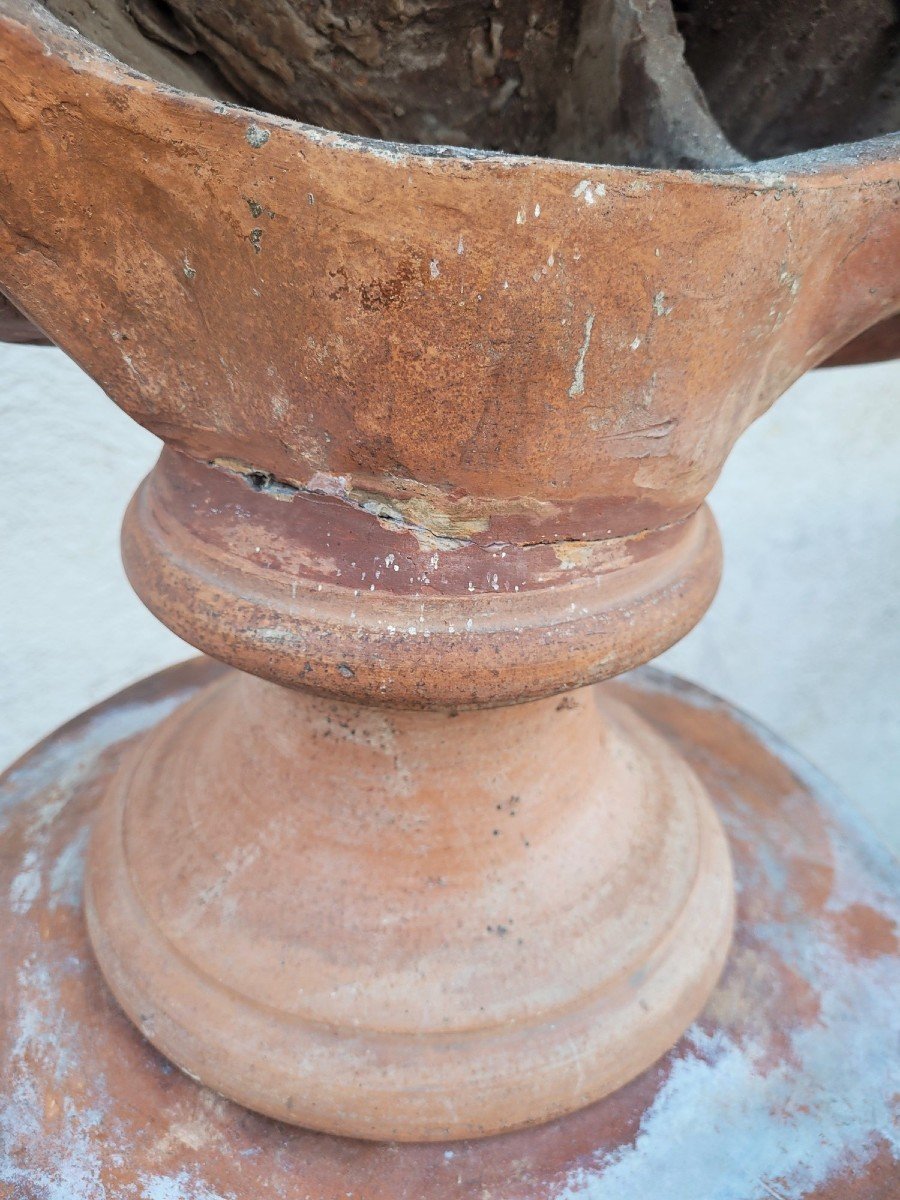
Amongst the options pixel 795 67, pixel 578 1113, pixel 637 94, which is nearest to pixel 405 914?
pixel 578 1113

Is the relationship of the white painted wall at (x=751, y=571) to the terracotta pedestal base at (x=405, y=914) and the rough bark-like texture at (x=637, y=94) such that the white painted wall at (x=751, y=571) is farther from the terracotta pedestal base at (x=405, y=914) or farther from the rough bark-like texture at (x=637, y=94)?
the rough bark-like texture at (x=637, y=94)

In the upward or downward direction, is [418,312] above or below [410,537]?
above

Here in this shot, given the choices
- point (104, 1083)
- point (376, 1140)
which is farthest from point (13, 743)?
point (376, 1140)

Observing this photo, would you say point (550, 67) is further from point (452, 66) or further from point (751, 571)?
point (751, 571)

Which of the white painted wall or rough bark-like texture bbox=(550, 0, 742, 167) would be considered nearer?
rough bark-like texture bbox=(550, 0, 742, 167)

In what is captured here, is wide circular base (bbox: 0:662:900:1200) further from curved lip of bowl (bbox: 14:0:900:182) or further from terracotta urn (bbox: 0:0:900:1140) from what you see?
curved lip of bowl (bbox: 14:0:900:182)

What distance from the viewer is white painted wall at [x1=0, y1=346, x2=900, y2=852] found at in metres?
1.50

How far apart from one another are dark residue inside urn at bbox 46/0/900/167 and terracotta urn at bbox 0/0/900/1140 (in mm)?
270

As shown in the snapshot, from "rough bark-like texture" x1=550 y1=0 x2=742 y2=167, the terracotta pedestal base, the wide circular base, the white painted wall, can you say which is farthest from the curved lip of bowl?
the white painted wall

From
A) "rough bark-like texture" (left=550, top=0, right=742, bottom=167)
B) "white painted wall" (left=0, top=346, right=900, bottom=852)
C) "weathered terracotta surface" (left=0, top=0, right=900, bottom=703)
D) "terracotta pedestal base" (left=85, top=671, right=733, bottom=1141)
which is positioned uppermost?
"rough bark-like texture" (left=550, top=0, right=742, bottom=167)

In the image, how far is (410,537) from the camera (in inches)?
21.9

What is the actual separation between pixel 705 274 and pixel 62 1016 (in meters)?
0.70

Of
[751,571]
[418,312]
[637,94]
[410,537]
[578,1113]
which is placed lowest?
[751,571]

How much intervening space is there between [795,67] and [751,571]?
1.31m
